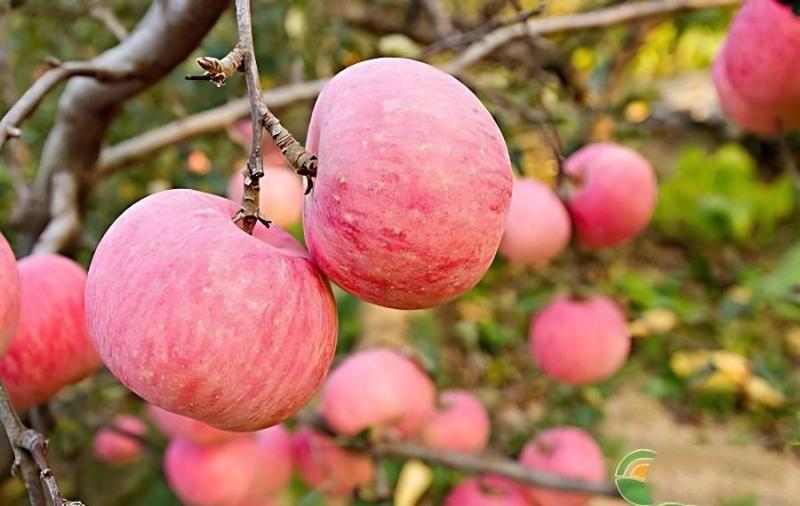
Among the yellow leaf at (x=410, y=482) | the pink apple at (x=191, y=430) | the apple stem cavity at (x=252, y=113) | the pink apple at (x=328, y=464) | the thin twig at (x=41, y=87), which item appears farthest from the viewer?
the yellow leaf at (x=410, y=482)

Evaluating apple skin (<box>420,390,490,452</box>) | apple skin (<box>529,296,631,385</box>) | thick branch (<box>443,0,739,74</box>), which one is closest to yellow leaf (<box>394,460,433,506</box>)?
apple skin (<box>420,390,490,452</box>)

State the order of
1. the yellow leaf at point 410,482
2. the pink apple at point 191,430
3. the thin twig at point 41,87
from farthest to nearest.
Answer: the yellow leaf at point 410,482 → the pink apple at point 191,430 → the thin twig at point 41,87

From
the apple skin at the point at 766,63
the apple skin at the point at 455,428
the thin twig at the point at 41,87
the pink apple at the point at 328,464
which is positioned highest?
the thin twig at the point at 41,87

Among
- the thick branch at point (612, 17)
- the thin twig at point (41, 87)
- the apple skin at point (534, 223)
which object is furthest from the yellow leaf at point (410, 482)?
the thin twig at point (41, 87)

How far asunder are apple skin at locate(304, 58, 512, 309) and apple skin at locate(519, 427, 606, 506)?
617 millimetres

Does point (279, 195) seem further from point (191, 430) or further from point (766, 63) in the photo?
point (766, 63)

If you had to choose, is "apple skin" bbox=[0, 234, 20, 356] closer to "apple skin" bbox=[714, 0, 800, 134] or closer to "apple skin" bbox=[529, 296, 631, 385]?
"apple skin" bbox=[714, 0, 800, 134]

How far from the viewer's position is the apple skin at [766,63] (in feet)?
1.70

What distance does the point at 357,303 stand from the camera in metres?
1.30

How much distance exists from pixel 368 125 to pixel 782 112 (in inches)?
14.5

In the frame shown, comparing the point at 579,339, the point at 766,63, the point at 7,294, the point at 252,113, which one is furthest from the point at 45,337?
the point at 579,339

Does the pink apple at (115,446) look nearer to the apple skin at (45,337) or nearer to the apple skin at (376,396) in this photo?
the apple skin at (376,396)

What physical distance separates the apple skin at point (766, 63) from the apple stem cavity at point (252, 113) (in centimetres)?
33

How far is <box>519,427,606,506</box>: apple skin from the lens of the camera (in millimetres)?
930
